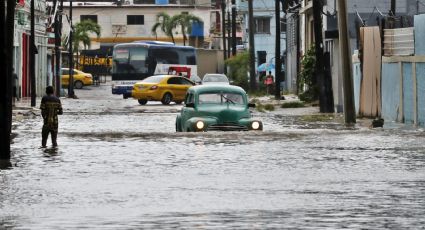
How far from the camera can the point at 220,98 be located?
34.6 m

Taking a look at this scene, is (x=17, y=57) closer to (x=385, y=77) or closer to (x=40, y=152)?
(x=385, y=77)

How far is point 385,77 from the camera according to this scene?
43.6 meters

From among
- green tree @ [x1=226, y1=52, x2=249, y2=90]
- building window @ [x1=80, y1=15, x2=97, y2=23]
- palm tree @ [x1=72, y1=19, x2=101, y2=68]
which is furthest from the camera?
building window @ [x1=80, y1=15, x2=97, y2=23]

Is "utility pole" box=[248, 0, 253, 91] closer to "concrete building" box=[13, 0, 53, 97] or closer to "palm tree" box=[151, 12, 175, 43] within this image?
"concrete building" box=[13, 0, 53, 97]

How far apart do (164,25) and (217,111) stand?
105m

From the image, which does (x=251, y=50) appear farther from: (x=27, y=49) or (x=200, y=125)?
(x=200, y=125)

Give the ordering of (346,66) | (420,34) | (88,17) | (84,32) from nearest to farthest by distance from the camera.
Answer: (420,34)
(346,66)
(84,32)
(88,17)

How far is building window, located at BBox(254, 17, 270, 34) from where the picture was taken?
11044cm

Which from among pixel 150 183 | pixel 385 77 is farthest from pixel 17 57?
pixel 150 183

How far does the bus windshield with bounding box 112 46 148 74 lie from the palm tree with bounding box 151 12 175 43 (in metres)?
57.2

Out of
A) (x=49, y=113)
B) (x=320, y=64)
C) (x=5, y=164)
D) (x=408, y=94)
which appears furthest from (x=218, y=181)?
(x=320, y=64)

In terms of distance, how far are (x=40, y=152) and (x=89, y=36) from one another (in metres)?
115

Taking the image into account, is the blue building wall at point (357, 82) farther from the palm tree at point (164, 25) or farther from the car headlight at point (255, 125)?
the palm tree at point (164, 25)

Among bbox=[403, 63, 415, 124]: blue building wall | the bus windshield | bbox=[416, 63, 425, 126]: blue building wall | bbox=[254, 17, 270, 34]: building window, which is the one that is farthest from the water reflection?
bbox=[254, 17, 270, 34]: building window
